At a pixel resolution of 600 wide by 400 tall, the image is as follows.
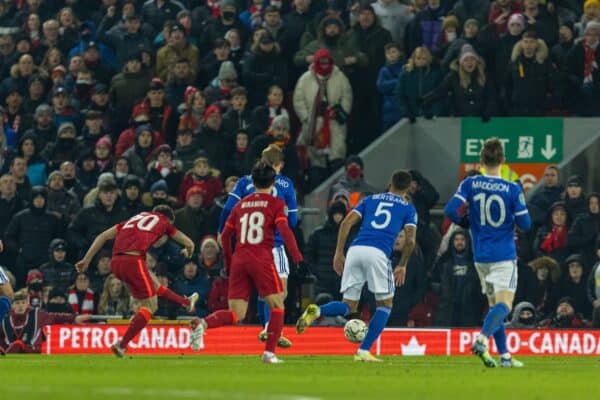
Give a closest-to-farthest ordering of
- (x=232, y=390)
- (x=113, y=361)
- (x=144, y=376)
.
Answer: (x=232, y=390)
(x=144, y=376)
(x=113, y=361)

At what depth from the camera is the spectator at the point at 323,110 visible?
1114 inches

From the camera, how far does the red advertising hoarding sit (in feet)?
80.2

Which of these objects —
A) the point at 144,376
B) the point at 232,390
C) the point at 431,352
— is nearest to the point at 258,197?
the point at 144,376

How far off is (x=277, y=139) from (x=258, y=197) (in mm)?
8621

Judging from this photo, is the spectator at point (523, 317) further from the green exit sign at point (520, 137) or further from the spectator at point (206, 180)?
the spectator at point (206, 180)

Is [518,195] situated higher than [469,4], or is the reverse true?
[469,4]

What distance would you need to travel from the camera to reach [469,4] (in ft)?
94.0

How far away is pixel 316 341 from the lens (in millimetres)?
24750

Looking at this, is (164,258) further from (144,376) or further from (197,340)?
(144,376)

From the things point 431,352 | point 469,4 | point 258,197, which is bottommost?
point 431,352

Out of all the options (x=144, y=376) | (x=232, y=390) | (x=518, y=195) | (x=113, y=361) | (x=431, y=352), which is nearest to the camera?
(x=232, y=390)

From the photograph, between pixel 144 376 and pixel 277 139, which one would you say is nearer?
pixel 144 376

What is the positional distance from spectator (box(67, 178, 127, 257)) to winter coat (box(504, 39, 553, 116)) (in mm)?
6002

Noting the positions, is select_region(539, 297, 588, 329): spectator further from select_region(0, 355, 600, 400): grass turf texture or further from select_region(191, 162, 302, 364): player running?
select_region(191, 162, 302, 364): player running
